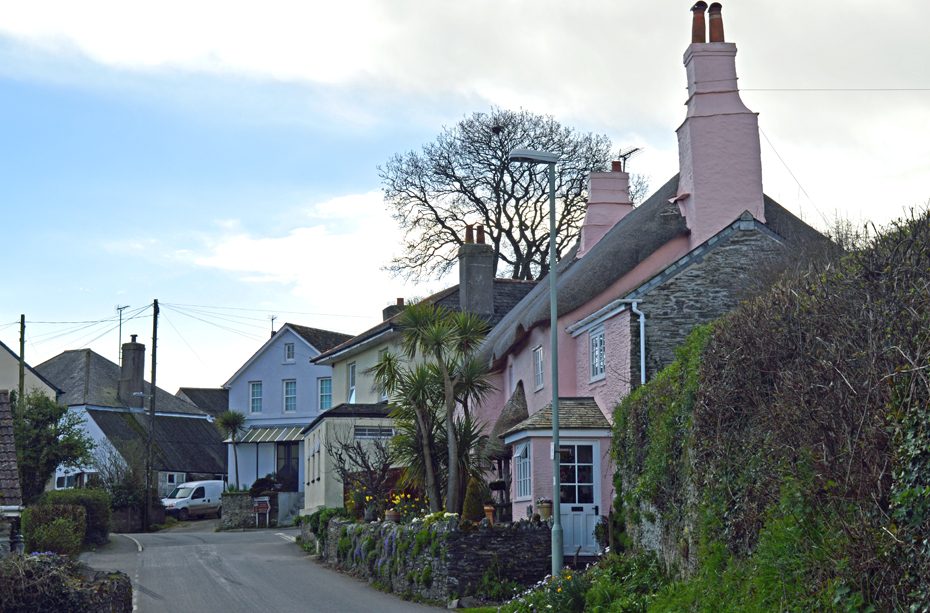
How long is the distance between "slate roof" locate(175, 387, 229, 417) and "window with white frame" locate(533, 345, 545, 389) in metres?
50.7

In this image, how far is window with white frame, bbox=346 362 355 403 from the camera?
4688cm

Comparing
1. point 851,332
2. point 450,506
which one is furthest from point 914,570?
point 450,506

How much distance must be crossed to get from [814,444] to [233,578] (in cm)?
1783

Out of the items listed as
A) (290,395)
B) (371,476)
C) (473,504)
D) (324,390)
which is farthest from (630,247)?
(290,395)

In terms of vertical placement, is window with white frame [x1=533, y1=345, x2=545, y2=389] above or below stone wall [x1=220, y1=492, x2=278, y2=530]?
above

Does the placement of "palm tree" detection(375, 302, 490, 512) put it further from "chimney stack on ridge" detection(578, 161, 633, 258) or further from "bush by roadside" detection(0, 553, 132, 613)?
"bush by roadside" detection(0, 553, 132, 613)

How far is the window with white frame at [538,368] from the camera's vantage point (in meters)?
30.1

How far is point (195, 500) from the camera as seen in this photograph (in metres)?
55.0

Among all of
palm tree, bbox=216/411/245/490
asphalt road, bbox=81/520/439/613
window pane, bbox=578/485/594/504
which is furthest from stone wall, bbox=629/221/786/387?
palm tree, bbox=216/411/245/490

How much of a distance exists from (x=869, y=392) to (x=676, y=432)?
742cm

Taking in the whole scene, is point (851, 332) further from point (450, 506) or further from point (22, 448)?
point (22, 448)

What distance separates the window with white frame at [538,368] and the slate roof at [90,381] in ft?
115

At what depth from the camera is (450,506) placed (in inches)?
1067

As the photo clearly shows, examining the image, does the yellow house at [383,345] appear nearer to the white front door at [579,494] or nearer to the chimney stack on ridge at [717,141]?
the white front door at [579,494]
